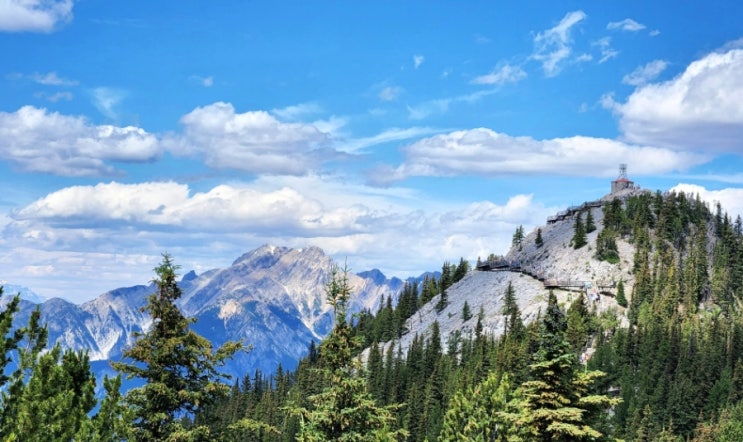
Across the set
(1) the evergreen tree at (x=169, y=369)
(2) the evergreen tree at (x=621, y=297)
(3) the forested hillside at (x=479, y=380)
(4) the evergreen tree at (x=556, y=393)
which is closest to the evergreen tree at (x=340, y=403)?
(3) the forested hillside at (x=479, y=380)

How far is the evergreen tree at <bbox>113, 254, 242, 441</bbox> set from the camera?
92.0ft

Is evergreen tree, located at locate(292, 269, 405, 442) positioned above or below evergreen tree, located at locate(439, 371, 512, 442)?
above

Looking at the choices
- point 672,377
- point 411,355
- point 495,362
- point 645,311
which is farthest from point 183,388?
point 645,311

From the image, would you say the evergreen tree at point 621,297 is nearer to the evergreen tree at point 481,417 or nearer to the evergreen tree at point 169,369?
the evergreen tree at point 481,417

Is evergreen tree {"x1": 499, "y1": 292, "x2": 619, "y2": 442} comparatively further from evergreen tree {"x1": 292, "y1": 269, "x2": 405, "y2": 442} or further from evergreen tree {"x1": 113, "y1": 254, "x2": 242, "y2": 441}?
evergreen tree {"x1": 113, "y1": 254, "x2": 242, "y2": 441}

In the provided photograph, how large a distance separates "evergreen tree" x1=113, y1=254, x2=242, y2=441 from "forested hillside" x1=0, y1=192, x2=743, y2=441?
0.19ft

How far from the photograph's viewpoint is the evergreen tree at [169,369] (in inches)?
1104

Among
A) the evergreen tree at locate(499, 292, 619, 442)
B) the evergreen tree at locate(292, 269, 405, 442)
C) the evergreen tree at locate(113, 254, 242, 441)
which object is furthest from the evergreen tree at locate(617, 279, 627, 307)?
the evergreen tree at locate(113, 254, 242, 441)

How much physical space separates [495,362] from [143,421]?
134 meters

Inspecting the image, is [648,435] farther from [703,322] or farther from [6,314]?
[6,314]

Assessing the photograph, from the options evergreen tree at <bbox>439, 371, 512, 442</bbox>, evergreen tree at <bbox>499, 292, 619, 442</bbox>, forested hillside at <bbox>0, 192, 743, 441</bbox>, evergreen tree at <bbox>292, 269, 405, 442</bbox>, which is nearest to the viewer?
forested hillside at <bbox>0, 192, 743, 441</bbox>

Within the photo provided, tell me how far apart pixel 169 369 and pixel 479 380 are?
125290 mm

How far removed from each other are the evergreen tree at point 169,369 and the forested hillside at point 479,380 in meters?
0.06

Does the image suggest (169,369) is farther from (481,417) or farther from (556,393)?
(481,417)
